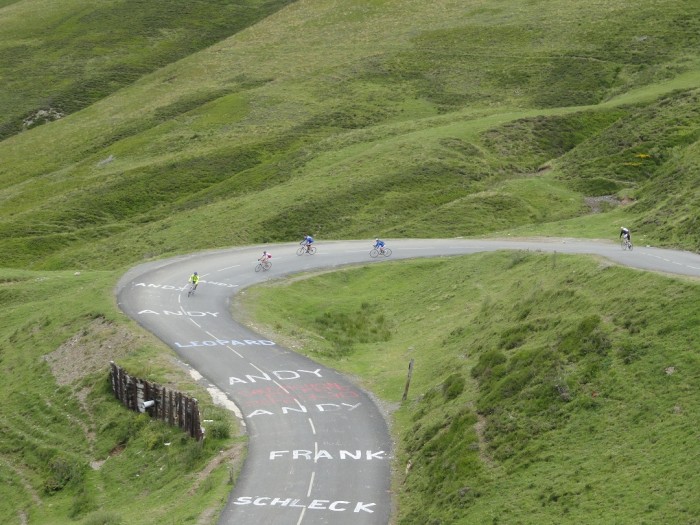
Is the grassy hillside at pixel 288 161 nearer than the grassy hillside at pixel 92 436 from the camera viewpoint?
No

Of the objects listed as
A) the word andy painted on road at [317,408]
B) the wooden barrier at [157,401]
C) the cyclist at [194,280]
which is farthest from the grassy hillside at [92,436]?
the cyclist at [194,280]

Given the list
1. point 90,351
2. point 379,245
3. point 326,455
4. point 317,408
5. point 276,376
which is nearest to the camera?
point 326,455

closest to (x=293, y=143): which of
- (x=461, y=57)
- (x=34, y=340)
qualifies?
(x=461, y=57)

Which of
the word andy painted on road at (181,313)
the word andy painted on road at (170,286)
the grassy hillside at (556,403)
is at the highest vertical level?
the grassy hillside at (556,403)

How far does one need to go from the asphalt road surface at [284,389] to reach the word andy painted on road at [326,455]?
0.12 ft

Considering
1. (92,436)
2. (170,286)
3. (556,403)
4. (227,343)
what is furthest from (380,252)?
(556,403)

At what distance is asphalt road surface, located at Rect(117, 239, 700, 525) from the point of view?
2719cm

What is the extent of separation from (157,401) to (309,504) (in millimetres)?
11999

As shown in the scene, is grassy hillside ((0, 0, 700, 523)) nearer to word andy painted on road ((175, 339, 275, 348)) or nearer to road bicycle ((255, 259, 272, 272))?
word andy painted on road ((175, 339, 275, 348))

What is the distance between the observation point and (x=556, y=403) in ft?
86.9

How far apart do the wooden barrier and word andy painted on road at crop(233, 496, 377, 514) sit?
19.2 ft

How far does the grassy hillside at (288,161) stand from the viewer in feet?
125

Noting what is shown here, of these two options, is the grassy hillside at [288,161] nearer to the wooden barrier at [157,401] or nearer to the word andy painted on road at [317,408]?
the wooden barrier at [157,401]

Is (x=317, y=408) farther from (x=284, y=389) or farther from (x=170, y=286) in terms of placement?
(x=170, y=286)
